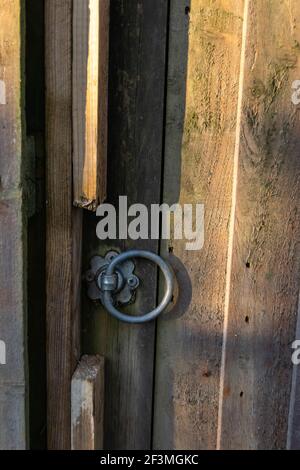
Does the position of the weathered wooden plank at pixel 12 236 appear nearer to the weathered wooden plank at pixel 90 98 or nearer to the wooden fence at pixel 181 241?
the wooden fence at pixel 181 241

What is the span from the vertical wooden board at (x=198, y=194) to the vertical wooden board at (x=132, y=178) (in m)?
0.03

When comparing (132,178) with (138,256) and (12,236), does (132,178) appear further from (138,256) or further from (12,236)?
(12,236)

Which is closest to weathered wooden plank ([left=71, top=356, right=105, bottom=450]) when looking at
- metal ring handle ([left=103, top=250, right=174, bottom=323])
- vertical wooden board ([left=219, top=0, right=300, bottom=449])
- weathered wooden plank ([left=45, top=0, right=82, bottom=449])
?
weathered wooden plank ([left=45, top=0, right=82, bottom=449])

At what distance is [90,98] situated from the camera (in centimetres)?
101

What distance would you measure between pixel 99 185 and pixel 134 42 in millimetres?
303

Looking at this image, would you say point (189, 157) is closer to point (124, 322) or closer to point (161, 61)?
point (161, 61)

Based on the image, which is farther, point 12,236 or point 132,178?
point 132,178

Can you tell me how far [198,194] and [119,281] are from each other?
0.25 metres

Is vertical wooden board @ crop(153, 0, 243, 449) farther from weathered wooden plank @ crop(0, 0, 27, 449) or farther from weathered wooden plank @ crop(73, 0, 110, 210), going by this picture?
weathered wooden plank @ crop(0, 0, 27, 449)

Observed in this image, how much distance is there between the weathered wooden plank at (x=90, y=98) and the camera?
3.25ft

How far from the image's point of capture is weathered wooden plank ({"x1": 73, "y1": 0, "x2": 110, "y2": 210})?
0.99 m

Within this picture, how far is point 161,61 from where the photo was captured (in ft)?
3.63

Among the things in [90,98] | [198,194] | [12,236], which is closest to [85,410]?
[12,236]

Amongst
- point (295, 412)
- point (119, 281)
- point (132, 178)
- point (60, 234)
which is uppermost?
point (132, 178)
